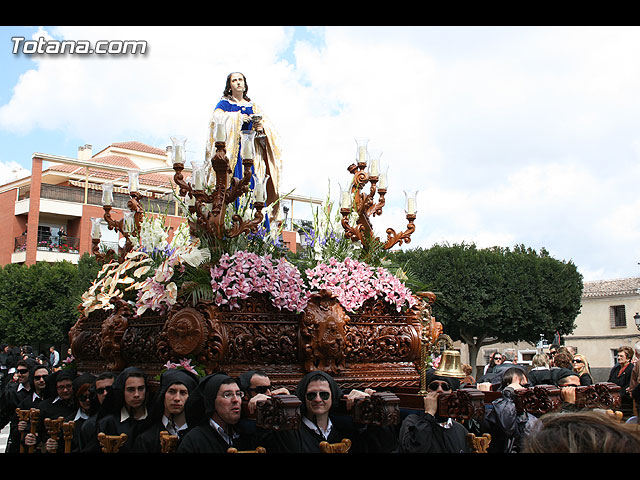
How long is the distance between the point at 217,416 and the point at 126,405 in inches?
47.5

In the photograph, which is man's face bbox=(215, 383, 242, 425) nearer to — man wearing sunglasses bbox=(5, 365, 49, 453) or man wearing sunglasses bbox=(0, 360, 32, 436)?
man wearing sunglasses bbox=(5, 365, 49, 453)

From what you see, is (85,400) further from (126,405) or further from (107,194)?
(107,194)

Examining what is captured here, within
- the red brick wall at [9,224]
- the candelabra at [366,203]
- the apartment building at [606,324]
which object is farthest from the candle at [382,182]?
the apartment building at [606,324]

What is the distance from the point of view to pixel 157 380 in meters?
5.00

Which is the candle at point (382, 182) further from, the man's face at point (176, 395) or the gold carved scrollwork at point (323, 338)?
the man's face at point (176, 395)

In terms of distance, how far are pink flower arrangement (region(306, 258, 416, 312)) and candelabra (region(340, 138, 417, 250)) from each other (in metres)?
0.57

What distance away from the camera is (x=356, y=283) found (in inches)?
220

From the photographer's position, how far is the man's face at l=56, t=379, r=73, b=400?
20.1ft

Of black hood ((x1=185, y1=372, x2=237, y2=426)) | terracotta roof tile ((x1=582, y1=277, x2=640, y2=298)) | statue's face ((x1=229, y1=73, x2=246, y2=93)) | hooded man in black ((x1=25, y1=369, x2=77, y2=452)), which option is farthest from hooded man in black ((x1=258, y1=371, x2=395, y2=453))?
terracotta roof tile ((x1=582, y1=277, x2=640, y2=298))

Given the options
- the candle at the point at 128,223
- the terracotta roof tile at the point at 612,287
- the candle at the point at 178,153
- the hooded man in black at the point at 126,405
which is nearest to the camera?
the hooded man in black at the point at 126,405

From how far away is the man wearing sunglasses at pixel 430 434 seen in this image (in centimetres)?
398

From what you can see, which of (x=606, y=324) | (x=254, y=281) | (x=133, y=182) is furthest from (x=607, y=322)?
(x=254, y=281)

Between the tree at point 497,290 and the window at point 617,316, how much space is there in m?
11.6

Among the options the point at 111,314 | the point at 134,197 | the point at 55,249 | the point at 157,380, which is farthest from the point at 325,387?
the point at 55,249
